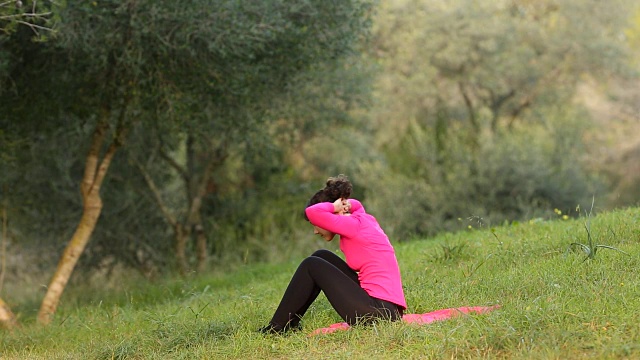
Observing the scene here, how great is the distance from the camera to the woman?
6012mm

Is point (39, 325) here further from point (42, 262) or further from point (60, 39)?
point (42, 262)

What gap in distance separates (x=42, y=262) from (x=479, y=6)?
53.4 ft

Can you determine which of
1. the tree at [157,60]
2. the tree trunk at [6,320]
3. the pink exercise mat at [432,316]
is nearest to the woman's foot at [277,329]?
the pink exercise mat at [432,316]

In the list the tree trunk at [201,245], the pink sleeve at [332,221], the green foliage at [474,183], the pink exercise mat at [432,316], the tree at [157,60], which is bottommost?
the tree trunk at [201,245]

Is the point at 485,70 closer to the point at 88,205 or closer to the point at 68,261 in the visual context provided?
the point at 88,205

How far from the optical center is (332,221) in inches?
239

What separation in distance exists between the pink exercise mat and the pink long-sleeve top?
A: 164mm

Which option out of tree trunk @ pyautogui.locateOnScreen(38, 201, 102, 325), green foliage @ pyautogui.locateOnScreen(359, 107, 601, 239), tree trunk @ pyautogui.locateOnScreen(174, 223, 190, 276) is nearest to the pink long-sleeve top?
tree trunk @ pyautogui.locateOnScreen(38, 201, 102, 325)

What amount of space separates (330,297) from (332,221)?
60cm

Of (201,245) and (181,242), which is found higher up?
(181,242)

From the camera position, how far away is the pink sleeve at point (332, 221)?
239 inches

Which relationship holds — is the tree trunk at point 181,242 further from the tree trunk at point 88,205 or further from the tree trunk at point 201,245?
the tree trunk at point 88,205

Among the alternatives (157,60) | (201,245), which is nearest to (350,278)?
(157,60)

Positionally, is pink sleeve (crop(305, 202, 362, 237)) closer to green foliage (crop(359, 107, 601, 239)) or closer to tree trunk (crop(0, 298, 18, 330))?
tree trunk (crop(0, 298, 18, 330))
